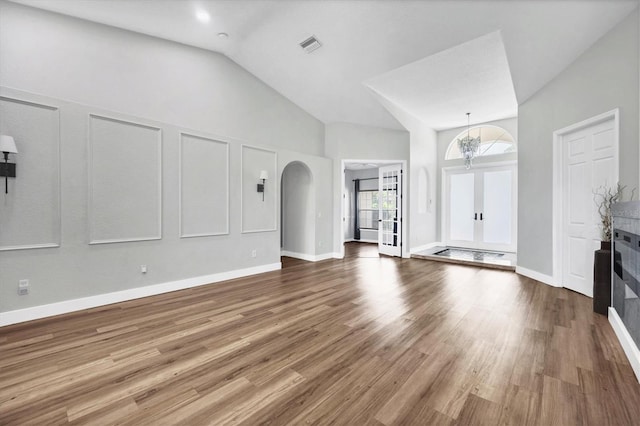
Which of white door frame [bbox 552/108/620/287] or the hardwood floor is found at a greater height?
white door frame [bbox 552/108/620/287]

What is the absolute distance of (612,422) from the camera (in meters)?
1.58

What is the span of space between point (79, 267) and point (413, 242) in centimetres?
648

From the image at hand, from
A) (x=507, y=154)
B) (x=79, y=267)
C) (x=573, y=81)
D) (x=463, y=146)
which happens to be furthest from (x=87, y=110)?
(x=507, y=154)

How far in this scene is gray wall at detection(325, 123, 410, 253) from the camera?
22.3 ft

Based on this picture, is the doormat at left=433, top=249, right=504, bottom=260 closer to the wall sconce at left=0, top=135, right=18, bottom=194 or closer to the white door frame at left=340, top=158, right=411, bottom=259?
the white door frame at left=340, top=158, right=411, bottom=259

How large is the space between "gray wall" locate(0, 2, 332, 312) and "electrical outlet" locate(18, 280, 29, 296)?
0.04 metres

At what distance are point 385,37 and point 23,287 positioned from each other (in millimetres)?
5425

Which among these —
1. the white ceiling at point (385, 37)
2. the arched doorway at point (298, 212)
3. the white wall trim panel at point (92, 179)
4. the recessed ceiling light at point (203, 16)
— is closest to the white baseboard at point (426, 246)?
the arched doorway at point (298, 212)

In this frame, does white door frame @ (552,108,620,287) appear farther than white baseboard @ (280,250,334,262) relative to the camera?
No

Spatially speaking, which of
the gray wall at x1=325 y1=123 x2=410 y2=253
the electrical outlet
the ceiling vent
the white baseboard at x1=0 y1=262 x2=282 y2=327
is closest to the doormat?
the gray wall at x1=325 y1=123 x2=410 y2=253

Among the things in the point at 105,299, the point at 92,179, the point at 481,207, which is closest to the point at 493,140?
the point at 481,207

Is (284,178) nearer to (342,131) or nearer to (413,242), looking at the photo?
(342,131)

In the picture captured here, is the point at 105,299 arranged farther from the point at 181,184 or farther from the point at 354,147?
the point at 354,147

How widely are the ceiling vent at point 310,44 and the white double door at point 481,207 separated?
5625 millimetres
